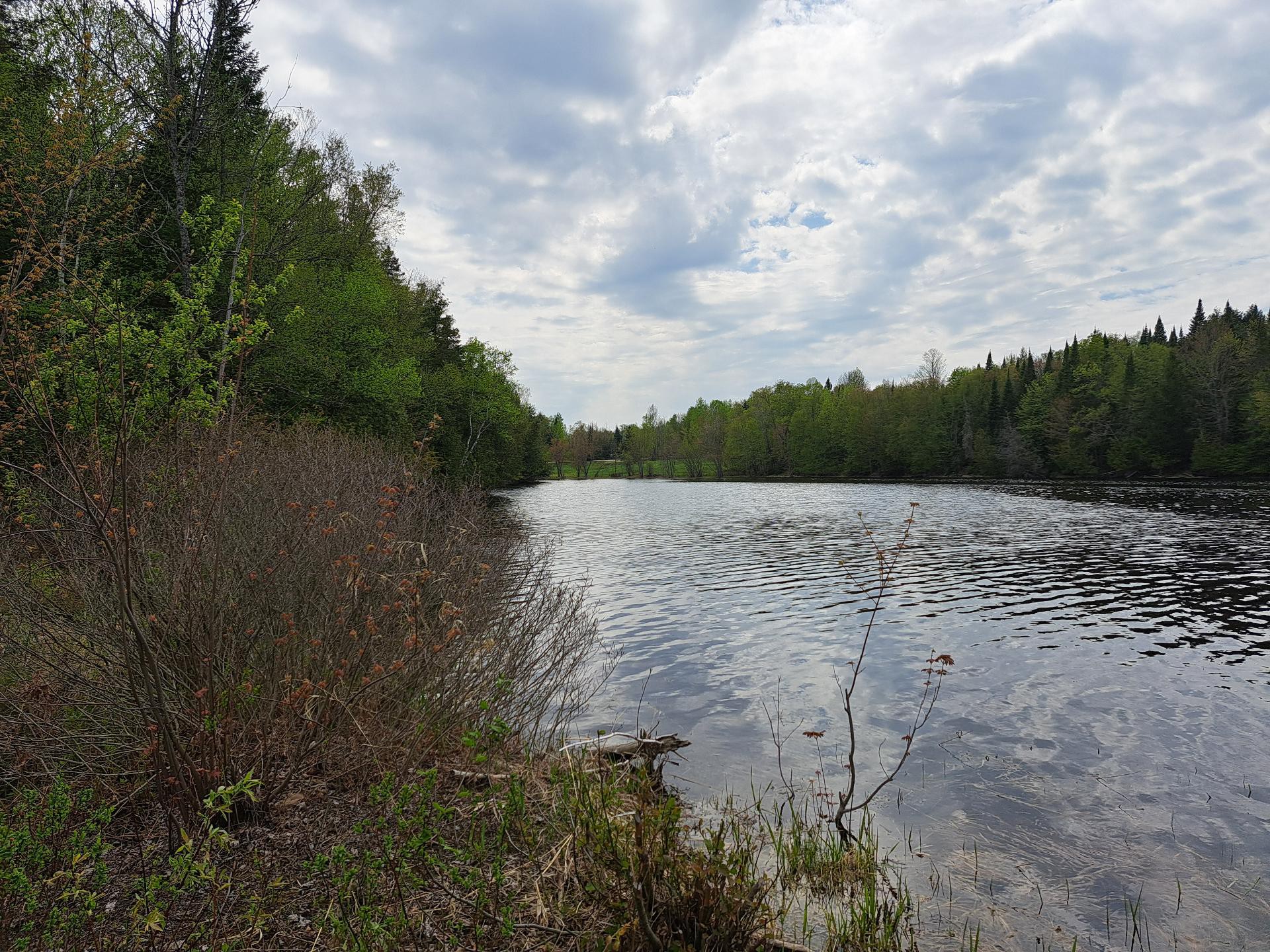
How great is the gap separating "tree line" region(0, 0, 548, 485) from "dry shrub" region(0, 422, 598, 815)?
3.76ft

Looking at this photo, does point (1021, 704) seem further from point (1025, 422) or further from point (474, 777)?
point (1025, 422)

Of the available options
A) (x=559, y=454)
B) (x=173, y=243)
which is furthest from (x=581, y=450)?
(x=173, y=243)

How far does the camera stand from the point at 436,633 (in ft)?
19.5

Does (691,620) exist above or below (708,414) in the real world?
below

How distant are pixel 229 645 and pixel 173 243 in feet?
53.8

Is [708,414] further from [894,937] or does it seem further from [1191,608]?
[894,937]

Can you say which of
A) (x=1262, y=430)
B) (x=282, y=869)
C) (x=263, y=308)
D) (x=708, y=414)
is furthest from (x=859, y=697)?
(x=708, y=414)

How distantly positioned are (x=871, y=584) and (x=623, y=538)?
49.8 ft

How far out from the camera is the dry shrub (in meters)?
4.36

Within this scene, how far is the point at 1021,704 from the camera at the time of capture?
10.2m

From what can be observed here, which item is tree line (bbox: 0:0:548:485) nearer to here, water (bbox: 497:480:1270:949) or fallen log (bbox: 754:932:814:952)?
fallen log (bbox: 754:932:814:952)

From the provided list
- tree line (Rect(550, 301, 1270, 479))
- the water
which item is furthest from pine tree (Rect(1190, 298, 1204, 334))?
the water

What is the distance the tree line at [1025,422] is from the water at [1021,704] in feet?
147

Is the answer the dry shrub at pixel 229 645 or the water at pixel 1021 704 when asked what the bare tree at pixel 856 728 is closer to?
the water at pixel 1021 704
